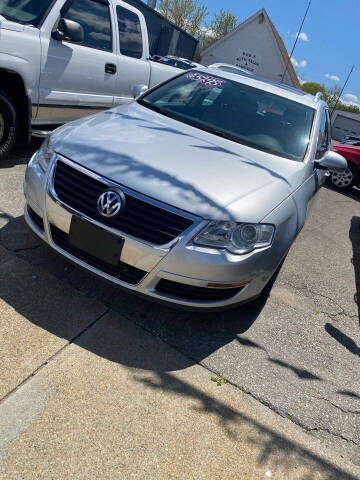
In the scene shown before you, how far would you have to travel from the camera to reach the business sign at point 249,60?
2905cm

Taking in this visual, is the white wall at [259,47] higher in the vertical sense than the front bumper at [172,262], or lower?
higher

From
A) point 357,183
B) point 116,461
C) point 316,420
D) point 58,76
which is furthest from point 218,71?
point 357,183

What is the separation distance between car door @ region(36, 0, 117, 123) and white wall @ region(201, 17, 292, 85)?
25795mm

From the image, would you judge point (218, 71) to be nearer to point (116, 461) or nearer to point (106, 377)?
point (106, 377)

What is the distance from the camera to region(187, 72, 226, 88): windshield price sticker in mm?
3941

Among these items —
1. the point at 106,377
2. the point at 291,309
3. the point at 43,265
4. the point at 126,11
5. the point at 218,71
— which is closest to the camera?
the point at 106,377

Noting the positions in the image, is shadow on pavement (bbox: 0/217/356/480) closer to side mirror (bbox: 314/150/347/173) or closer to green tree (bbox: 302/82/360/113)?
side mirror (bbox: 314/150/347/173)

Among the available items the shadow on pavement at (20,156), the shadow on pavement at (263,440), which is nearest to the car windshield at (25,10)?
the shadow on pavement at (20,156)

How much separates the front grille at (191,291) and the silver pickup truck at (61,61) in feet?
8.23

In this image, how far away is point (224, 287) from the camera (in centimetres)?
242

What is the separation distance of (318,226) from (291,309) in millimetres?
3112

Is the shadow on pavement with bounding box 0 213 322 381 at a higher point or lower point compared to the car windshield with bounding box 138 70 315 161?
lower

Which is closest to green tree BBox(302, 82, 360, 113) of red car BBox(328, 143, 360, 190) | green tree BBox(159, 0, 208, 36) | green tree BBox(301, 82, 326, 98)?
green tree BBox(301, 82, 326, 98)

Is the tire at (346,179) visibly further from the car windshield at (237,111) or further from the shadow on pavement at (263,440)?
the shadow on pavement at (263,440)
